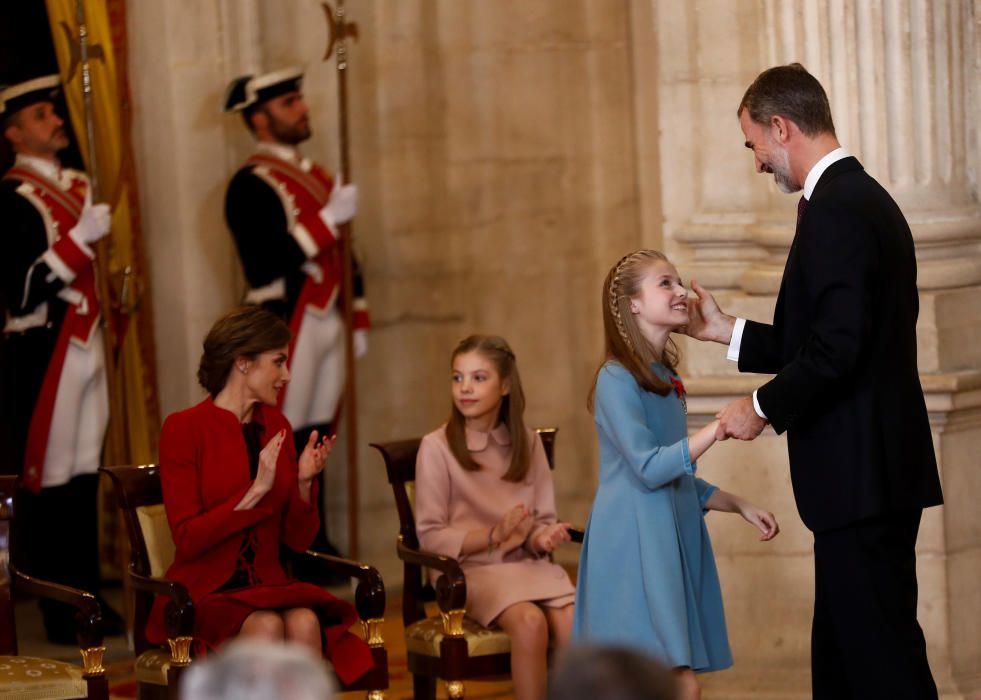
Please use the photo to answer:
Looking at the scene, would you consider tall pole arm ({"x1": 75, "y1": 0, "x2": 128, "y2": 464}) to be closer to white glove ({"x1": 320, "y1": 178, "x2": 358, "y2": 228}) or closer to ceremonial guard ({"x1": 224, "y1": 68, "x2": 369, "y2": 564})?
ceremonial guard ({"x1": 224, "y1": 68, "x2": 369, "y2": 564})

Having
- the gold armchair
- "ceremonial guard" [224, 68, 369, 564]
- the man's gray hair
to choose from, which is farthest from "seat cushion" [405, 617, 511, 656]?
the man's gray hair

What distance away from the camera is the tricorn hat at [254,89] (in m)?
6.98

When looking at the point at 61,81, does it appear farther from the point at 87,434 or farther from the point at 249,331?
the point at 249,331

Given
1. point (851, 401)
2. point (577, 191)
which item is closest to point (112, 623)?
point (577, 191)

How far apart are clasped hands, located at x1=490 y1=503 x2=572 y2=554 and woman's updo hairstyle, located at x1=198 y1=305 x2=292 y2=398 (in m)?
0.80

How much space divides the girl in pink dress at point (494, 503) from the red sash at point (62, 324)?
1.95 metres

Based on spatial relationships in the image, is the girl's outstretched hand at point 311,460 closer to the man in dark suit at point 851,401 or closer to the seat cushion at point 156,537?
the seat cushion at point 156,537

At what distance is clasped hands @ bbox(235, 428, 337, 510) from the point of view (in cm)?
466

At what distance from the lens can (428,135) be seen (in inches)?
309

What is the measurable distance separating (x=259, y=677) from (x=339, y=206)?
17.0 ft

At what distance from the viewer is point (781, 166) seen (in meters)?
4.20

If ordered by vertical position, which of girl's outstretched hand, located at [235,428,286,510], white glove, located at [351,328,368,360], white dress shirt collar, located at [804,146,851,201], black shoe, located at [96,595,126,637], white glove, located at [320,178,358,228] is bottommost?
black shoe, located at [96,595,126,637]

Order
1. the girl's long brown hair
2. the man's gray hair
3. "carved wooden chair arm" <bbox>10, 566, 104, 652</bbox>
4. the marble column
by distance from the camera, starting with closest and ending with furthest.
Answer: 1. the man's gray hair
2. "carved wooden chair arm" <bbox>10, 566, 104, 652</bbox>
3. the girl's long brown hair
4. the marble column

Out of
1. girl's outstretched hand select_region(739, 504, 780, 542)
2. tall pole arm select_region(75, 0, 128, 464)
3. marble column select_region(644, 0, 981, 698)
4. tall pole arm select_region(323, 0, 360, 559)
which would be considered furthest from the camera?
tall pole arm select_region(323, 0, 360, 559)
